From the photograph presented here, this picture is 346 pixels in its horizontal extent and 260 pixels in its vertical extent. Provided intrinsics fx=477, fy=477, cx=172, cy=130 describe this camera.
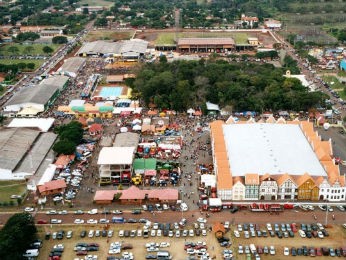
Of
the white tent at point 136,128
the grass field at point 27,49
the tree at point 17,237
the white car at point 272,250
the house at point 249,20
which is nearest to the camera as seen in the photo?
the tree at point 17,237

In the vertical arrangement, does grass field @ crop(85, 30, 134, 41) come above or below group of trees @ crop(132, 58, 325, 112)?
below

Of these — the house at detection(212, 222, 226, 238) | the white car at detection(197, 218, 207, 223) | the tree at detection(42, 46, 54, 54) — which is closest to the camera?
the house at detection(212, 222, 226, 238)

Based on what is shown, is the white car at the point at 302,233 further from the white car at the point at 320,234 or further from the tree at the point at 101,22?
the tree at the point at 101,22

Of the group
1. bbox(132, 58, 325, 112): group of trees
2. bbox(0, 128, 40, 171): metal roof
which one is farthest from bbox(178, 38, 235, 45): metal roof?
bbox(0, 128, 40, 171): metal roof

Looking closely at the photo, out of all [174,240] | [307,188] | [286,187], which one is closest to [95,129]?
[174,240]

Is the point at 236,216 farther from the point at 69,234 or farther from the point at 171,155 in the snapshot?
the point at 69,234

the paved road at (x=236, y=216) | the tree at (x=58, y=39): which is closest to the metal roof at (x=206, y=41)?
the tree at (x=58, y=39)

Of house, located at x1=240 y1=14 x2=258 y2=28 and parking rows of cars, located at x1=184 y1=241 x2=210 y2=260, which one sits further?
Answer: house, located at x1=240 y1=14 x2=258 y2=28

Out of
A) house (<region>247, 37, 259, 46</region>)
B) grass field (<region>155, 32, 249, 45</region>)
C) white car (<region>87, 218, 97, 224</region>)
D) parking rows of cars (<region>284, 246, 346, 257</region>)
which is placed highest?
house (<region>247, 37, 259, 46</region>)

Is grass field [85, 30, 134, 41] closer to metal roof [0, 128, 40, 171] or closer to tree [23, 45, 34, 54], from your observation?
tree [23, 45, 34, 54]
